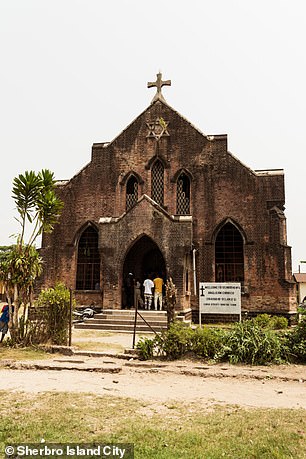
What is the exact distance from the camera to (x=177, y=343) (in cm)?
1052

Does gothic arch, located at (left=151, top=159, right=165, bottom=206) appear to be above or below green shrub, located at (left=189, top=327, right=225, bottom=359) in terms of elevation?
above

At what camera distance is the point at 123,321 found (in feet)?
57.9

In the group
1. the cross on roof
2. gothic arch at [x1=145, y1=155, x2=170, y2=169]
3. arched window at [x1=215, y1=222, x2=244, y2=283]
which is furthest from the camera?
the cross on roof

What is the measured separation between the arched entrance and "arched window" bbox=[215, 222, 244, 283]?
307cm

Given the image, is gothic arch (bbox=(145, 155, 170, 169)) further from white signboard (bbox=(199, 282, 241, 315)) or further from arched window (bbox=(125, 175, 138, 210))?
white signboard (bbox=(199, 282, 241, 315))

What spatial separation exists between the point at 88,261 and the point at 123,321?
6.07 meters

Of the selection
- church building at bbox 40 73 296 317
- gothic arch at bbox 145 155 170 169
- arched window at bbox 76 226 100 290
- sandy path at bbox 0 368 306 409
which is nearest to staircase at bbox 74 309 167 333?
church building at bbox 40 73 296 317

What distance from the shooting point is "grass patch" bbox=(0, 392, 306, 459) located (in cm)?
460

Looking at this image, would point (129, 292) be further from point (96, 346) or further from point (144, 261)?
point (96, 346)

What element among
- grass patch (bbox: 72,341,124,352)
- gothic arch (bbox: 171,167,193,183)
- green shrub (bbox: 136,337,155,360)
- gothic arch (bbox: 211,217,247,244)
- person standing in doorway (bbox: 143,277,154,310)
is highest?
gothic arch (bbox: 171,167,193,183)

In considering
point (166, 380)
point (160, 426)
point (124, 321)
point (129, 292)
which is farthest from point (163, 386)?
point (129, 292)

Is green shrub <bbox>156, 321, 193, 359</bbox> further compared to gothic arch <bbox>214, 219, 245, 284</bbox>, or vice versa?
gothic arch <bbox>214, 219, 245, 284</bbox>

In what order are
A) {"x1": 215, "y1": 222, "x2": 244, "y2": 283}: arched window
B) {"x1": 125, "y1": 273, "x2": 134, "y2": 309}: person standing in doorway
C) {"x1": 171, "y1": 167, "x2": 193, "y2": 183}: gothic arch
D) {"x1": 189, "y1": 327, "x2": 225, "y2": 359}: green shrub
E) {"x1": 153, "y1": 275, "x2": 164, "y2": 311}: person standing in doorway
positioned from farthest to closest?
{"x1": 171, "y1": 167, "x2": 193, "y2": 183}: gothic arch, {"x1": 215, "y1": 222, "x2": 244, "y2": 283}: arched window, {"x1": 125, "y1": 273, "x2": 134, "y2": 309}: person standing in doorway, {"x1": 153, "y1": 275, "x2": 164, "y2": 311}: person standing in doorway, {"x1": 189, "y1": 327, "x2": 225, "y2": 359}: green shrub

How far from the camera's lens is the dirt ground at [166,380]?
7.06m
